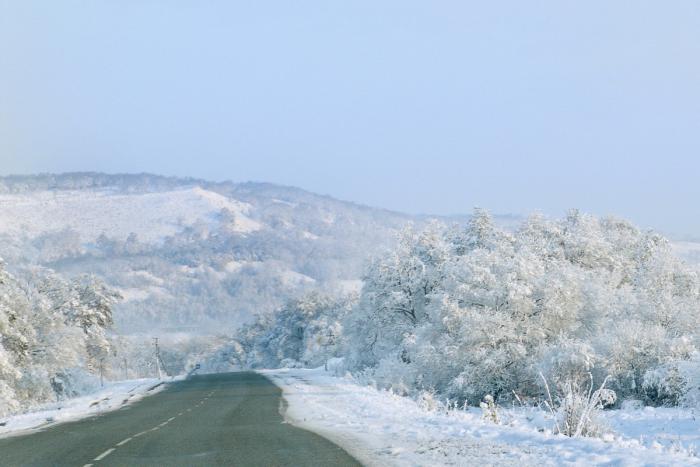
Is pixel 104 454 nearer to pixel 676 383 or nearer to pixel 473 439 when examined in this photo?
pixel 473 439

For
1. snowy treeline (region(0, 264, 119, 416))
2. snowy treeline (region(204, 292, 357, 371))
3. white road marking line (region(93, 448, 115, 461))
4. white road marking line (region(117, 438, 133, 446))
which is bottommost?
snowy treeline (region(204, 292, 357, 371))

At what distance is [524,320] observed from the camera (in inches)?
1526

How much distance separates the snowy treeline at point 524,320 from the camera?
35.4 metres

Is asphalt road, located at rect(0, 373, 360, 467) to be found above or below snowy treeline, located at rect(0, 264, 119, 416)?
above

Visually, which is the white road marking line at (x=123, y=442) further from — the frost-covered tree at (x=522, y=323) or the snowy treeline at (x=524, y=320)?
the frost-covered tree at (x=522, y=323)

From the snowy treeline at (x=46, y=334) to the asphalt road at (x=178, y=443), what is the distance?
762 cm

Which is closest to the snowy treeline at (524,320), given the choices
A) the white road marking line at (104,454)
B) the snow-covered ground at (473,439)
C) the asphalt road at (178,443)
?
the snow-covered ground at (473,439)

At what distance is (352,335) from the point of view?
56.1 meters

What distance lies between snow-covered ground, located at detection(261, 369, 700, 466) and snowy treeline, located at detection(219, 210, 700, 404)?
8.43 metres

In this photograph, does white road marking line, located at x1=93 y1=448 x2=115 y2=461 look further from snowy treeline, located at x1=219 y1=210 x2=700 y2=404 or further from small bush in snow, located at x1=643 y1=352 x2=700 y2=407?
small bush in snow, located at x1=643 y1=352 x2=700 y2=407

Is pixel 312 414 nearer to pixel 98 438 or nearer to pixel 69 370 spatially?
pixel 98 438

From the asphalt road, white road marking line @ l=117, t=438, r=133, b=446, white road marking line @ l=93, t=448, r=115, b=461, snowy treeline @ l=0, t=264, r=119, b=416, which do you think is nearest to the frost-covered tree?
the asphalt road

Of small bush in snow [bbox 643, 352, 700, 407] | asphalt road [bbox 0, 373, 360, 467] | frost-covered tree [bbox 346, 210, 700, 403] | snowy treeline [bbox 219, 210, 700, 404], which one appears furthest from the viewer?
frost-covered tree [bbox 346, 210, 700, 403]

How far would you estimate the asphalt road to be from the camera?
13.1 metres
